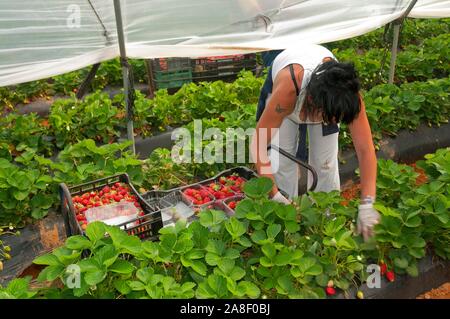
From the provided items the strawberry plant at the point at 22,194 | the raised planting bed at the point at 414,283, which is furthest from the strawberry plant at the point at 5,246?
the raised planting bed at the point at 414,283

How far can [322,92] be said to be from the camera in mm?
2033

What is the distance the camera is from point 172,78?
5648 mm

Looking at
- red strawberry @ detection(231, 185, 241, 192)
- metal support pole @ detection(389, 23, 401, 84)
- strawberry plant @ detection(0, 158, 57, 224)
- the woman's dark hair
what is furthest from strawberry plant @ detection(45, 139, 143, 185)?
metal support pole @ detection(389, 23, 401, 84)

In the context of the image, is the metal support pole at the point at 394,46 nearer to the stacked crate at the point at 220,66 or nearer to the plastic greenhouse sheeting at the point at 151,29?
the plastic greenhouse sheeting at the point at 151,29

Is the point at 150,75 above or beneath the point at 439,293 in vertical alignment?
above

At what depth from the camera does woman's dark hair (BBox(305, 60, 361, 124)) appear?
2.02m

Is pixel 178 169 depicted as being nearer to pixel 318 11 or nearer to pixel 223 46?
pixel 223 46

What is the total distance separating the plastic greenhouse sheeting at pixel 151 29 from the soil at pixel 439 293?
2.06 meters

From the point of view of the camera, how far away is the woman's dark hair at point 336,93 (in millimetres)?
2020

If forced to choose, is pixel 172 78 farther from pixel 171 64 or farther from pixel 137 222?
pixel 137 222

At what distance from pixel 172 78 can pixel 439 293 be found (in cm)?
404

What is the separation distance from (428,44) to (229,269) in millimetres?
5432

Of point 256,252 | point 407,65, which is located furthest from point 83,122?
point 407,65

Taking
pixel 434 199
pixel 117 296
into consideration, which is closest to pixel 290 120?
pixel 434 199
